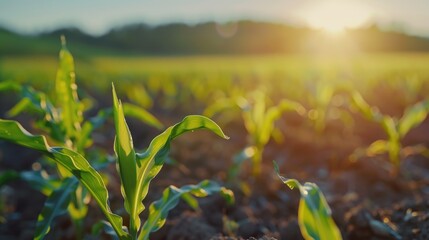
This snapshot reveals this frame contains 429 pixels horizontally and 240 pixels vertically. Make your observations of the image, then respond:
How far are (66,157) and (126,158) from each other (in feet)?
0.59

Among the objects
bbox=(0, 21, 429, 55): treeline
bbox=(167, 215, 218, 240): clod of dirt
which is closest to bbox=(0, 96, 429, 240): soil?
bbox=(167, 215, 218, 240): clod of dirt

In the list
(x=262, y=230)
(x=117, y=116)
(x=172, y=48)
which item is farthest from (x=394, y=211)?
(x=172, y=48)

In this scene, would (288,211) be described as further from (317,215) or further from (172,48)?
(172,48)

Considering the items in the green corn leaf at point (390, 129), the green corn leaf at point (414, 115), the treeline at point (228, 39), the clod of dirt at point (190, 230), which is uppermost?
the treeline at point (228, 39)

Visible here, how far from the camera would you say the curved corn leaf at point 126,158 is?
148 centimetres

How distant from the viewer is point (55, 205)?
1912mm

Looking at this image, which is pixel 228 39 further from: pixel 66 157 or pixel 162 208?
pixel 66 157


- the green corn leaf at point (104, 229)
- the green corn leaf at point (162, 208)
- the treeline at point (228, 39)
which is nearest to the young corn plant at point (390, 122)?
the green corn leaf at point (162, 208)

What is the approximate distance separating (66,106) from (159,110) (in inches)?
217

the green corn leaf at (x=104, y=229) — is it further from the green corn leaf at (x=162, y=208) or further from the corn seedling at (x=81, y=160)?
the green corn leaf at (x=162, y=208)

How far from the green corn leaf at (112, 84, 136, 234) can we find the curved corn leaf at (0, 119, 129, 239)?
0.22 feet

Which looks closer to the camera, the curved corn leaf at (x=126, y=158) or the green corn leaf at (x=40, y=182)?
the curved corn leaf at (x=126, y=158)

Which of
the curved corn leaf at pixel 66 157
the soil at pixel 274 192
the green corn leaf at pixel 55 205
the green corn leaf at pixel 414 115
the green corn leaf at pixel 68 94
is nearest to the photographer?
the curved corn leaf at pixel 66 157

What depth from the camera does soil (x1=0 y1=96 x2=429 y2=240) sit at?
2242 millimetres
